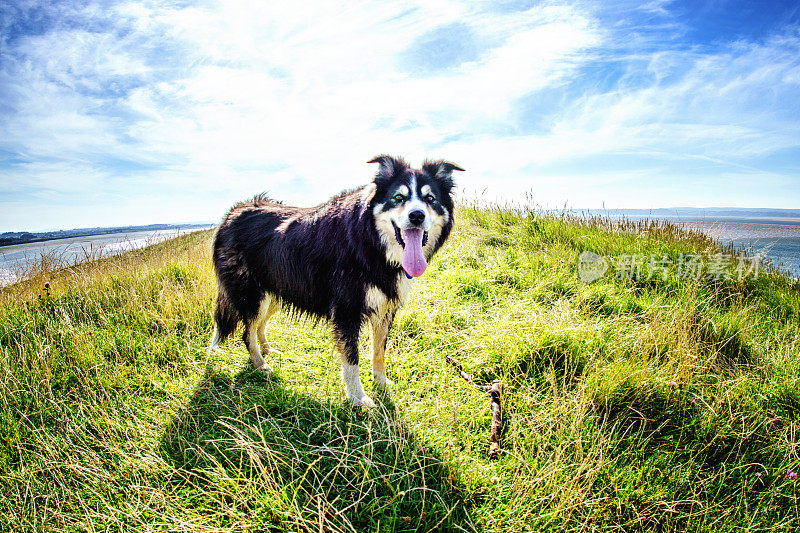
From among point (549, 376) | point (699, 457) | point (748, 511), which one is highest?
point (549, 376)

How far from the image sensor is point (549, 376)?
297cm

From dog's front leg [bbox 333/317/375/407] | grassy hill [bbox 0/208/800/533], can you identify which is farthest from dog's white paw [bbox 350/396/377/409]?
grassy hill [bbox 0/208/800/533]

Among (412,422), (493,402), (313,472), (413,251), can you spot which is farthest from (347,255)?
(493,402)

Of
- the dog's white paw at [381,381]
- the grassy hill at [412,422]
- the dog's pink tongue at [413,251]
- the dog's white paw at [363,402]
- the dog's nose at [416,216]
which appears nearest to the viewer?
the grassy hill at [412,422]

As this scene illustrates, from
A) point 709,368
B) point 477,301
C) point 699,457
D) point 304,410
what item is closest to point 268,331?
point 304,410

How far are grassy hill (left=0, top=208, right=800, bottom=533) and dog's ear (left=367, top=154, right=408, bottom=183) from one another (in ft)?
5.96

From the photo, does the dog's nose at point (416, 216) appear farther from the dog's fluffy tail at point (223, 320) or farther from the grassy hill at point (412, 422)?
the dog's fluffy tail at point (223, 320)

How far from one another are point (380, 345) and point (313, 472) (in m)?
1.30

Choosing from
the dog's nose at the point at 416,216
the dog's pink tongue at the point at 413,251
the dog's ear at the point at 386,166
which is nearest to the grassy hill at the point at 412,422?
the dog's pink tongue at the point at 413,251

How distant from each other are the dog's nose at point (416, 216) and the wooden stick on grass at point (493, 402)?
1.56 meters

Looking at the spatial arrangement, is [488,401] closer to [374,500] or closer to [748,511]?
[374,500]

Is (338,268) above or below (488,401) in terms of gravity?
above

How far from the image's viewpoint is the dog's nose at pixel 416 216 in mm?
2564

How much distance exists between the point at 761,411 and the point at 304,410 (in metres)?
3.82
